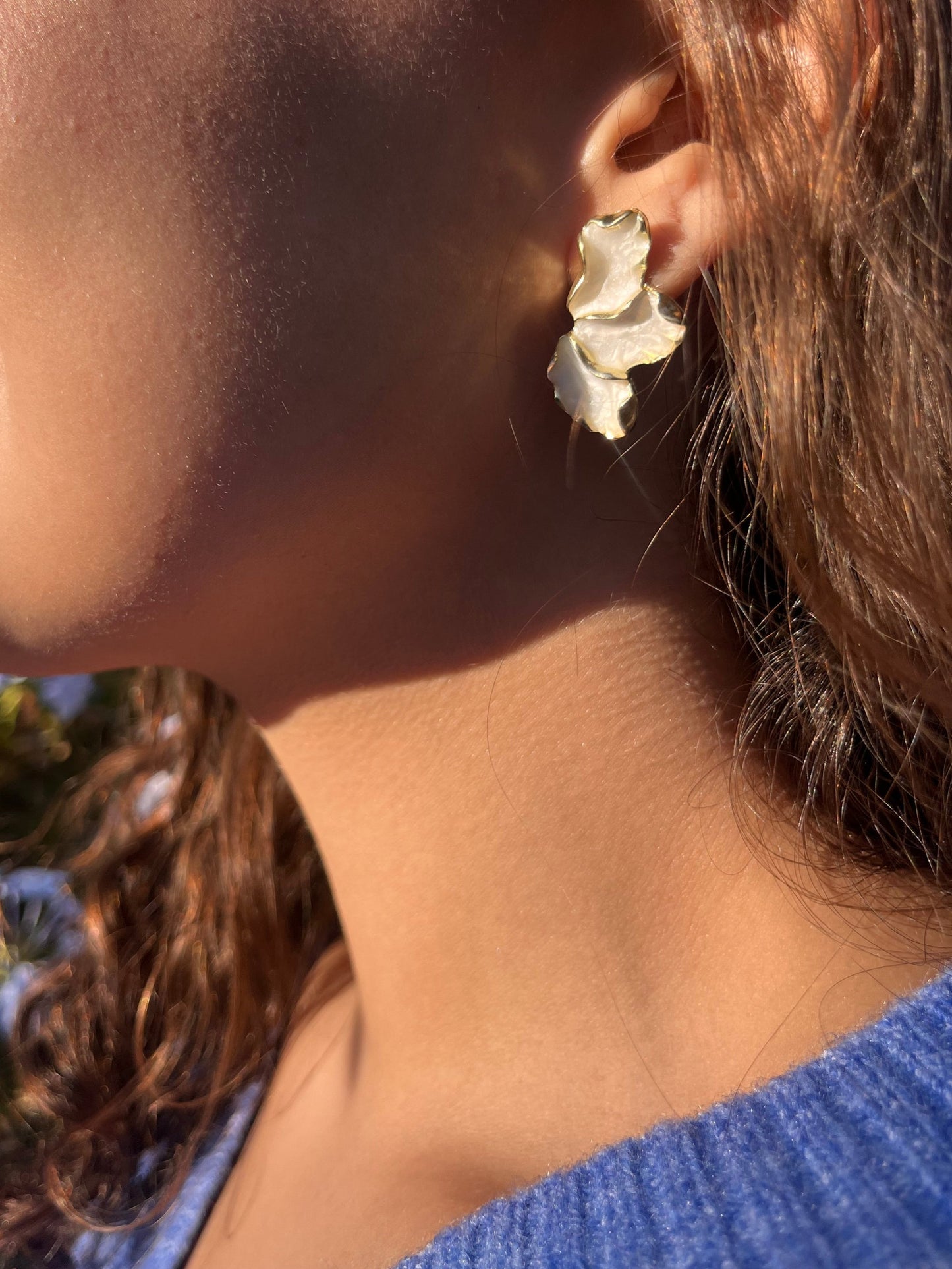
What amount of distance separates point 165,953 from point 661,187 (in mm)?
1758

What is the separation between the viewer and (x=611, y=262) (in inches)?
44.0

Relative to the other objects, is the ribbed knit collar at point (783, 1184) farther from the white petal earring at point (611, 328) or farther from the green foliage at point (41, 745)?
the green foliage at point (41, 745)

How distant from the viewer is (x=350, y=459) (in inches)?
45.8

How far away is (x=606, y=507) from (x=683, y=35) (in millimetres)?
494

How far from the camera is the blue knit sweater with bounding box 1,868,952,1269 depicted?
0.92 m

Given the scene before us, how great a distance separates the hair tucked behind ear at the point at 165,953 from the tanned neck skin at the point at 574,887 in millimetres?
680

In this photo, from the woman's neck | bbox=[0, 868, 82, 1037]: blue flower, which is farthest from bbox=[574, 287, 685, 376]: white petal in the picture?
bbox=[0, 868, 82, 1037]: blue flower

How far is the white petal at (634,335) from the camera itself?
43.4 inches

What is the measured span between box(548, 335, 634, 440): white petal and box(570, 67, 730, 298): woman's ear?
112 millimetres

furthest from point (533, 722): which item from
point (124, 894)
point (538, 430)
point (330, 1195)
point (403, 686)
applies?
point (124, 894)

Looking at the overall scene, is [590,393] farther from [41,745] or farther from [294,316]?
[41,745]

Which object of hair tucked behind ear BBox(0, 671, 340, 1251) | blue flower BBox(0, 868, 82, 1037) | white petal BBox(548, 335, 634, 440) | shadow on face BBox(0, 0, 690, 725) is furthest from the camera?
blue flower BBox(0, 868, 82, 1037)

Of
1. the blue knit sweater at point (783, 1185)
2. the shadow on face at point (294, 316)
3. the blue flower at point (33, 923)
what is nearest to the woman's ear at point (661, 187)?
the shadow on face at point (294, 316)

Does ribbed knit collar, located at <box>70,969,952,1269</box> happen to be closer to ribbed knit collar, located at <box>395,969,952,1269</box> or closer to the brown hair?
ribbed knit collar, located at <box>395,969,952,1269</box>
